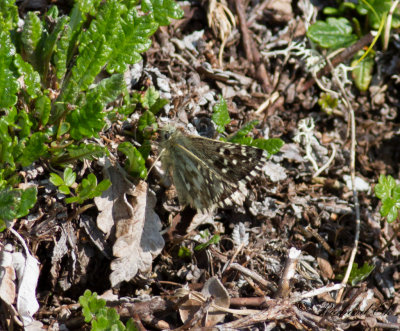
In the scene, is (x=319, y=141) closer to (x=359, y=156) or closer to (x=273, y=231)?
(x=359, y=156)

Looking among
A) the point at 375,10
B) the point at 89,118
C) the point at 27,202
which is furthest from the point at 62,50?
the point at 375,10

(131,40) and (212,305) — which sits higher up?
(131,40)

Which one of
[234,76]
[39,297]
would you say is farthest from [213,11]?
[39,297]

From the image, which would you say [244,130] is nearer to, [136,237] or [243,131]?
[243,131]

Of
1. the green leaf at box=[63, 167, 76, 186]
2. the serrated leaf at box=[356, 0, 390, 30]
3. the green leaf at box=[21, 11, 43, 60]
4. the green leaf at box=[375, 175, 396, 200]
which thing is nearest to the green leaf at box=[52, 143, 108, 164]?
the green leaf at box=[63, 167, 76, 186]

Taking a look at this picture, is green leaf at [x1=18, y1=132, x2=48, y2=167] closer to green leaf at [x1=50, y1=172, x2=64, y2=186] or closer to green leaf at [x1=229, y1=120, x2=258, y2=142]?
green leaf at [x1=50, y1=172, x2=64, y2=186]

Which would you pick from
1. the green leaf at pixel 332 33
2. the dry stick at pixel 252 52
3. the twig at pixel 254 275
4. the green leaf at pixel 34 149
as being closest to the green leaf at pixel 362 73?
the green leaf at pixel 332 33

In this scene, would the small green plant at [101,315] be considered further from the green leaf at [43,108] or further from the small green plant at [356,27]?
the small green plant at [356,27]
